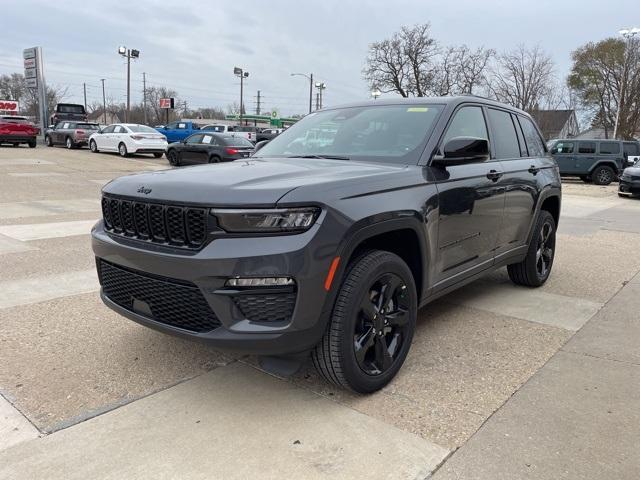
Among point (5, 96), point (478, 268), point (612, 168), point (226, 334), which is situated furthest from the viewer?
point (5, 96)

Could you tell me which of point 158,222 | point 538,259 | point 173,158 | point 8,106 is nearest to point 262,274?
point 158,222

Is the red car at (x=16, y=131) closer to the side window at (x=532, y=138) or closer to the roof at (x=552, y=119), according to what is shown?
the side window at (x=532, y=138)

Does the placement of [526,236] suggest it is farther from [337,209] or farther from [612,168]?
[612,168]

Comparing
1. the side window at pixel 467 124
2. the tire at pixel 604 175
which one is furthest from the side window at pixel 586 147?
the side window at pixel 467 124

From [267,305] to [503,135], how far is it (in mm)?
3189

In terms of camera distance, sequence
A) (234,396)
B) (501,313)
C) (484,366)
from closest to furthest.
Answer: (234,396), (484,366), (501,313)

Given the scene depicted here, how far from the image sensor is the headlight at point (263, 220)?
8.61 ft

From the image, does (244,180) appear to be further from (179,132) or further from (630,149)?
(179,132)

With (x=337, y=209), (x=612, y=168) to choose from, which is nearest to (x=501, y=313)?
(x=337, y=209)

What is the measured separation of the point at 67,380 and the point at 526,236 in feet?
13.4

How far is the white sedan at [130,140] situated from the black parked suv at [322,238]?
20657 millimetres

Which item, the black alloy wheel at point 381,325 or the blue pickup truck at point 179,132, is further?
the blue pickup truck at point 179,132

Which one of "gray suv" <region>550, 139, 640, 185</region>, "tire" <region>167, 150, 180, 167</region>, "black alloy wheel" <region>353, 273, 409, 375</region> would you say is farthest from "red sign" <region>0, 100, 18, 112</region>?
"black alloy wheel" <region>353, 273, 409, 375</region>

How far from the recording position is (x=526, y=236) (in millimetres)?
5102
